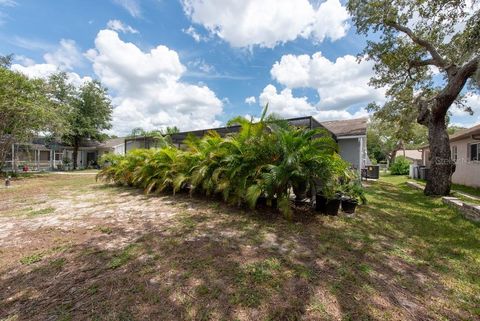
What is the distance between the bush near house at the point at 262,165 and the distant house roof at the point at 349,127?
25.7 feet

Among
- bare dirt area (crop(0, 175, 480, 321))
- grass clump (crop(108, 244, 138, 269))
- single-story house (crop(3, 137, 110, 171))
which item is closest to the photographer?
bare dirt area (crop(0, 175, 480, 321))

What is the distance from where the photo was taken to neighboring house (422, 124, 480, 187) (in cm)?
1020

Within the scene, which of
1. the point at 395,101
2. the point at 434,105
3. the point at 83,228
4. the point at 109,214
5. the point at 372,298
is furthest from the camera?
the point at 395,101

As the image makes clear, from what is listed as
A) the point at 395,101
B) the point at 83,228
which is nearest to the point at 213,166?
the point at 83,228

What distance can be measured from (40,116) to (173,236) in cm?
1435

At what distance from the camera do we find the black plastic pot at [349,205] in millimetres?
5367

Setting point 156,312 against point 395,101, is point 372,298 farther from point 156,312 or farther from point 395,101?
point 395,101

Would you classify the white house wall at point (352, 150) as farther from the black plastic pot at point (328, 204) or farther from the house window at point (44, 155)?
the house window at point (44, 155)

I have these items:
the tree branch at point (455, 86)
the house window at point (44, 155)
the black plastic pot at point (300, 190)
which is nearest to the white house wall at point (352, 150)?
the tree branch at point (455, 86)

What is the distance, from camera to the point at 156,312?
202cm

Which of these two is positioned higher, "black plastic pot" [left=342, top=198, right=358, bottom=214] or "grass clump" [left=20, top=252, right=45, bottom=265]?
"black plastic pot" [left=342, top=198, right=358, bottom=214]

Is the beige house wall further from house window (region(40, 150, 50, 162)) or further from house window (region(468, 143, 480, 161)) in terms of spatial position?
house window (region(40, 150, 50, 162))

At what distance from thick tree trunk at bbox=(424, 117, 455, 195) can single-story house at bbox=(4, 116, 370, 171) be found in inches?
140

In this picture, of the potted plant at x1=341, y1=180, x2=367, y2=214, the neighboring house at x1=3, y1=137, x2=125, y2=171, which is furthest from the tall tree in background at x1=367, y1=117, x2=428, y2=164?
the neighboring house at x1=3, y1=137, x2=125, y2=171
